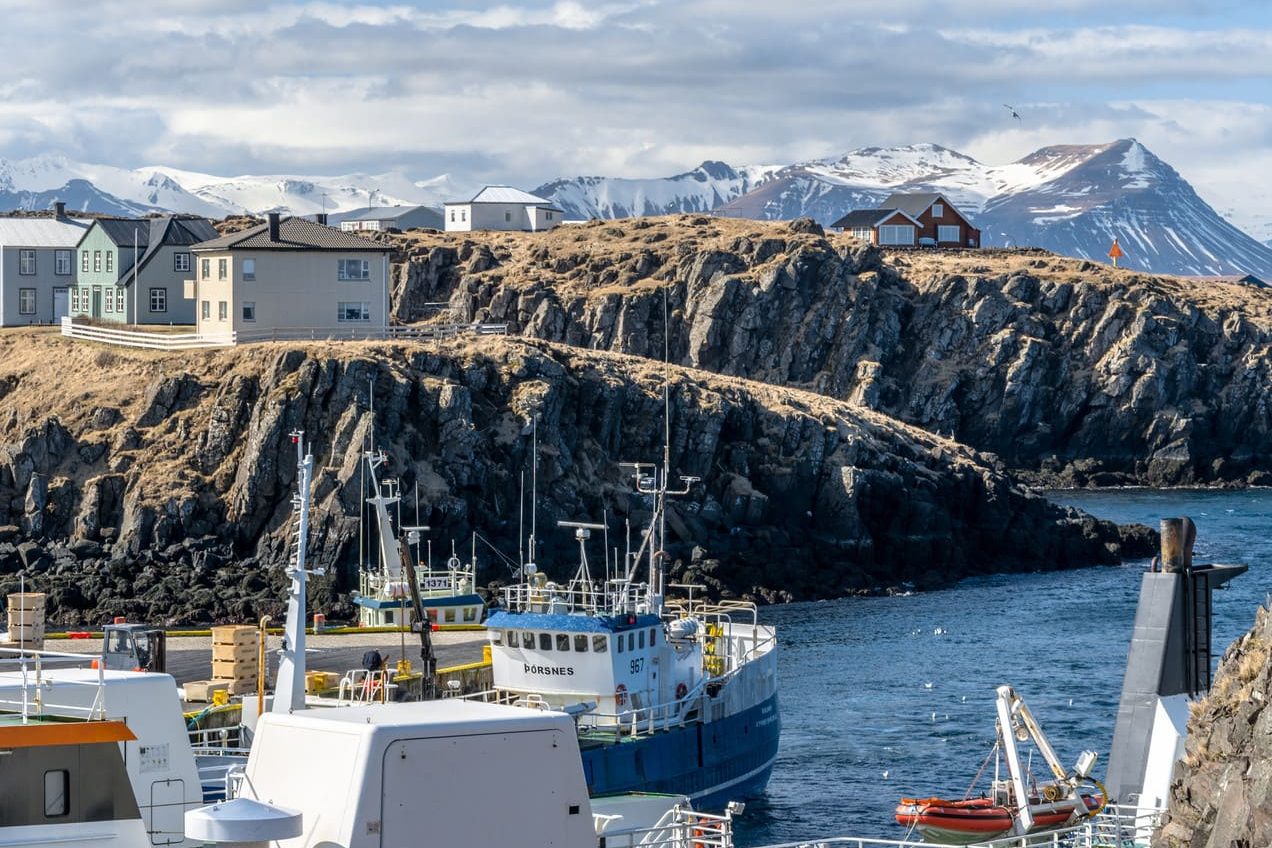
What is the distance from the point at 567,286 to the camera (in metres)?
131

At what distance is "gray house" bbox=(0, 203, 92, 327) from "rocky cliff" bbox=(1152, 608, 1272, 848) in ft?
308

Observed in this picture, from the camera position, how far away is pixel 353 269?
8994 cm

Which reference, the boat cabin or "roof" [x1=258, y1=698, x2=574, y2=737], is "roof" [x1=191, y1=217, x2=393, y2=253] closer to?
the boat cabin

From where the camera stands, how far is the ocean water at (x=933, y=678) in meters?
46.6

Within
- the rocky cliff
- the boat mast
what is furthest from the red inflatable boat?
the rocky cliff

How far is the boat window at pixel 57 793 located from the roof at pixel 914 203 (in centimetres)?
15587

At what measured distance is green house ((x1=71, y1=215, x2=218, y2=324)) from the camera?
98688 mm

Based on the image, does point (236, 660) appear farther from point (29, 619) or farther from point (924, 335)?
point (924, 335)

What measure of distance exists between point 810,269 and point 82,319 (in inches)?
1965

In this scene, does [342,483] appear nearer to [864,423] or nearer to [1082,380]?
[864,423]

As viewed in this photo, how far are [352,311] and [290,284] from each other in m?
3.02

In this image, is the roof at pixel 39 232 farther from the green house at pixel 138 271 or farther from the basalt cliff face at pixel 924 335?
the basalt cliff face at pixel 924 335

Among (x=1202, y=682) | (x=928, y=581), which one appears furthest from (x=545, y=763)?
(x=928, y=581)

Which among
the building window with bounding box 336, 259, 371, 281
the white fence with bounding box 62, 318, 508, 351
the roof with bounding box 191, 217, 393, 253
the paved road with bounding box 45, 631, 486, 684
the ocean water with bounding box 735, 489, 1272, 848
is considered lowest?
the ocean water with bounding box 735, 489, 1272, 848
